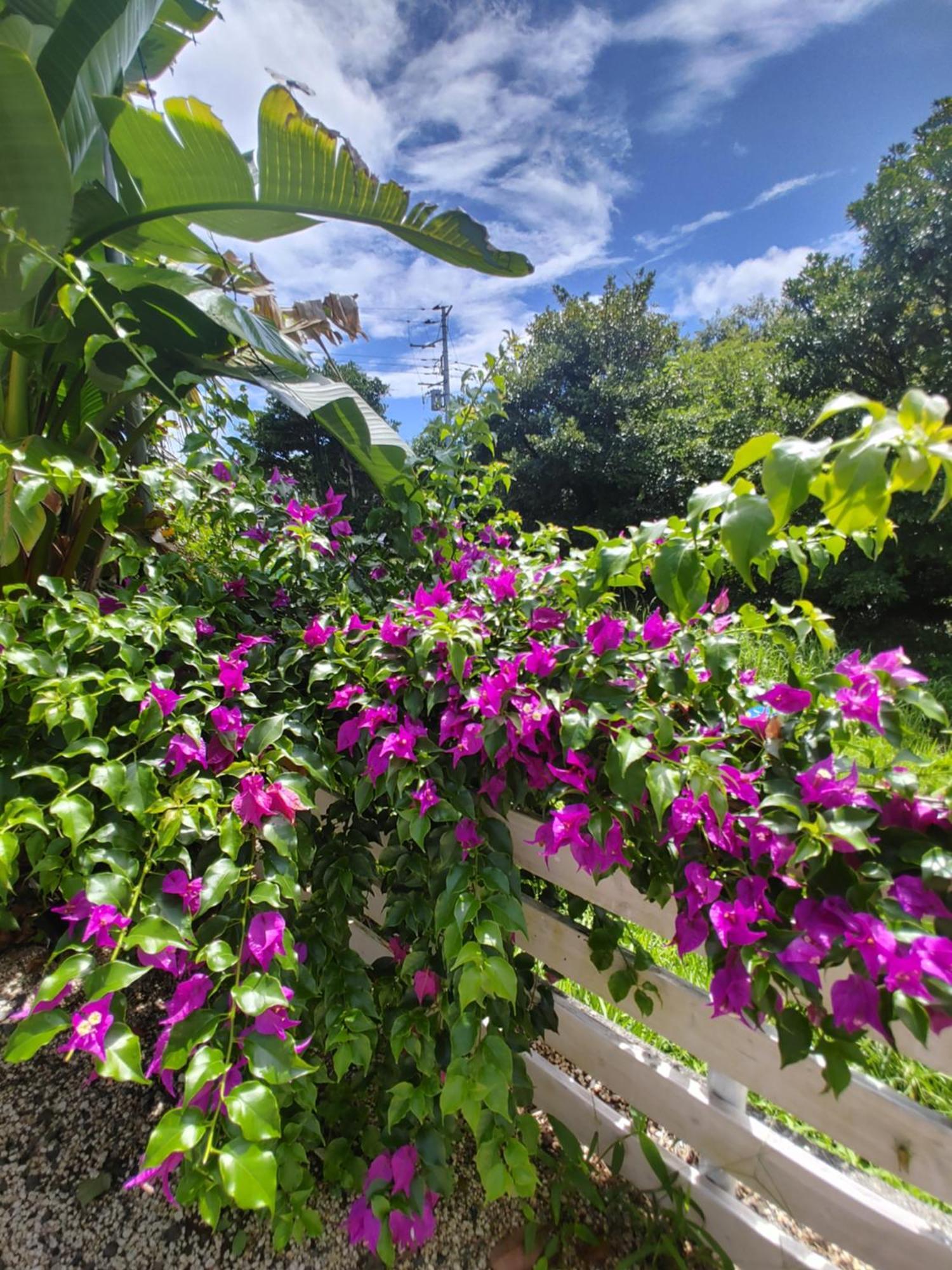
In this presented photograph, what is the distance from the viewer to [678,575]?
2.24 feet

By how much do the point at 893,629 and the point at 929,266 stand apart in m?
3.41

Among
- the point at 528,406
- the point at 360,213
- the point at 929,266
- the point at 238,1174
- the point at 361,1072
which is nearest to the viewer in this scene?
the point at 238,1174

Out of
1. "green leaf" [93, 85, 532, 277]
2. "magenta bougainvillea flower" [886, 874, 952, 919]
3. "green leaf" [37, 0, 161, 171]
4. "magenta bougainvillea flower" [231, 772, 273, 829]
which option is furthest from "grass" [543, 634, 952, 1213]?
"green leaf" [37, 0, 161, 171]

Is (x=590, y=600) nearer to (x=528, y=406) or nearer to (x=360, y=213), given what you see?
(x=360, y=213)

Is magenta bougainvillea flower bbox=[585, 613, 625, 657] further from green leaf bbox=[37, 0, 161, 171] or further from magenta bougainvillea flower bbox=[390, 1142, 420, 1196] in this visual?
green leaf bbox=[37, 0, 161, 171]

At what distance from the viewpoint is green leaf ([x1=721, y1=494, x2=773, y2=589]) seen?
56 cm

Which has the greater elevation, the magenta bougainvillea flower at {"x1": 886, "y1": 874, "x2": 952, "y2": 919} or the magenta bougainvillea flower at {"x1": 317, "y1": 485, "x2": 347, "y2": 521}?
the magenta bougainvillea flower at {"x1": 317, "y1": 485, "x2": 347, "y2": 521}

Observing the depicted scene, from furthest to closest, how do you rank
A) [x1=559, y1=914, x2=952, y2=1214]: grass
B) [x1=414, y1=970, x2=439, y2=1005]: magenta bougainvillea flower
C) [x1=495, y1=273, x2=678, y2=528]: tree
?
1. [x1=495, y1=273, x2=678, y2=528]: tree
2. [x1=559, y1=914, x2=952, y2=1214]: grass
3. [x1=414, y1=970, x2=439, y2=1005]: magenta bougainvillea flower

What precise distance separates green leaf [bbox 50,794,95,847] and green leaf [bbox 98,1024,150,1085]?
218mm

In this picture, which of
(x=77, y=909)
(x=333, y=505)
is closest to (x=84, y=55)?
(x=333, y=505)

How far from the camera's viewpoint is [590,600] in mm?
825

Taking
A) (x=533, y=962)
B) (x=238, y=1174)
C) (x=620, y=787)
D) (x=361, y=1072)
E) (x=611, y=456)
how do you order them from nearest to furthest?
(x=238, y=1174) → (x=620, y=787) → (x=533, y=962) → (x=361, y=1072) → (x=611, y=456)

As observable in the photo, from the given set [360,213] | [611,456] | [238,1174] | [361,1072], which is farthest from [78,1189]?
[611,456]

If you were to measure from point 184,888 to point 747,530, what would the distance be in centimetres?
79
